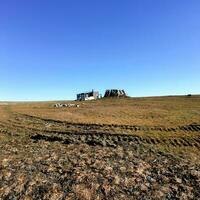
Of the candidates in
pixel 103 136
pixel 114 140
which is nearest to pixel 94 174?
pixel 114 140

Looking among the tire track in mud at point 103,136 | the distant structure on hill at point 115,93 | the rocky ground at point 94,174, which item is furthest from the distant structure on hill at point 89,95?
the rocky ground at point 94,174

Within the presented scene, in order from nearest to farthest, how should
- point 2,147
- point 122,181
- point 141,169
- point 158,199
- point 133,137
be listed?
point 158,199, point 122,181, point 141,169, point 2,147, point 133,137

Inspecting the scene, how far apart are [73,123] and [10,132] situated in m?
7.61

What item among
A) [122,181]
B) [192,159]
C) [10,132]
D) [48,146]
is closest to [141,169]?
[122,181]

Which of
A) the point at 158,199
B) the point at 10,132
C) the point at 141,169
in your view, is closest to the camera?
the point at 158,199

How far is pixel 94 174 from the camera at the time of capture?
1408 cm

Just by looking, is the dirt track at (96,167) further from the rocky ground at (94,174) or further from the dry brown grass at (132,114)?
the dry brown grass at (132,114)

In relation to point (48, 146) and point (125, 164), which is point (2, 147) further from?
point (125, 164)

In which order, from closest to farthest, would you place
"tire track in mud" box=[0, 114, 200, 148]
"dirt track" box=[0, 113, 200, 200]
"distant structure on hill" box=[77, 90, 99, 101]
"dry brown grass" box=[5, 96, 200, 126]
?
"dirt track" box=[0, 113, 200, 200] → "tire track in mud" box=[0, 114, 200, 148] → "dry brown grass" box=[5, 96, 200, 126] → "distant structure on hill" box=[77, 90, 99, 101]

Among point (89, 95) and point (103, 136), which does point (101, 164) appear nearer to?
point (103, 136)

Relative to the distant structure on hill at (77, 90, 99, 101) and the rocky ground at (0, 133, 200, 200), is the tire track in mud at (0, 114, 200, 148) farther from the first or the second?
the distant structure on hill at (77, 90, 99, 101)

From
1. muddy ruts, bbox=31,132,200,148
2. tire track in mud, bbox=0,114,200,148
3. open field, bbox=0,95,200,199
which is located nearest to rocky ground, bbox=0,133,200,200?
open field, bbox=0,95,200,199

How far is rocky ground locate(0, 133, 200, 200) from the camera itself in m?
12.2

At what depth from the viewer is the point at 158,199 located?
38.4 ft
